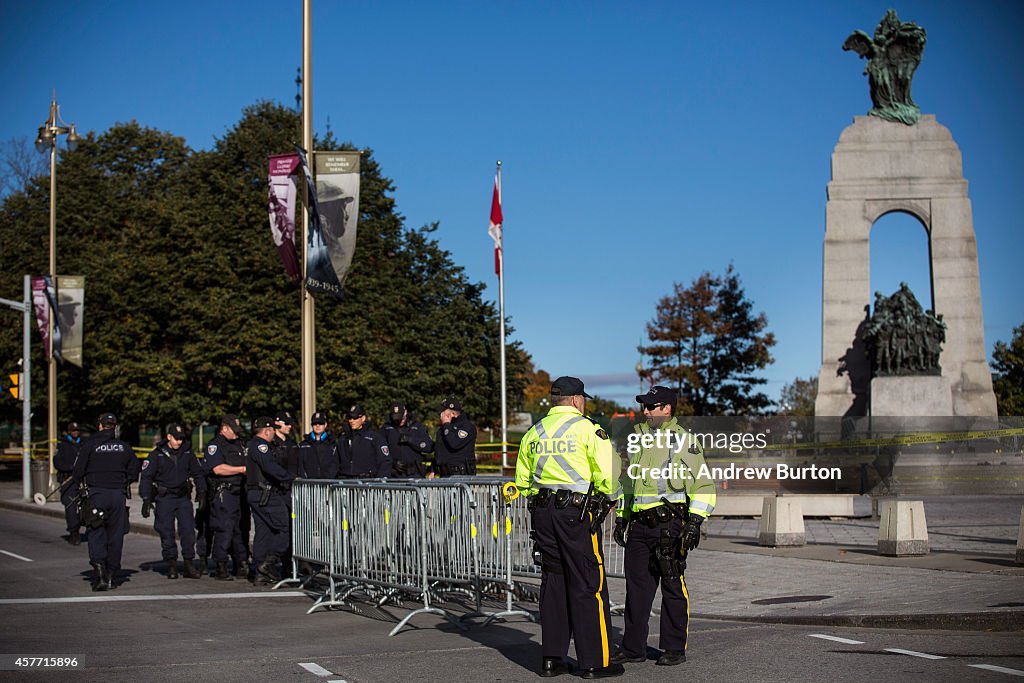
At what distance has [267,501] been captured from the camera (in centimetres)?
1377

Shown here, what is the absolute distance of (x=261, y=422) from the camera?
45.7ft

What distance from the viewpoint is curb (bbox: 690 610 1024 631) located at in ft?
32.6

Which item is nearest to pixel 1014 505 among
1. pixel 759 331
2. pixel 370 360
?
pixel 370 360

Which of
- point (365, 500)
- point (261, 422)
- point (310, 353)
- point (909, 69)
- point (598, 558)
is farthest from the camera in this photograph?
point (909, 69)

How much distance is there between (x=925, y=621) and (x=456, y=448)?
20.5 ft

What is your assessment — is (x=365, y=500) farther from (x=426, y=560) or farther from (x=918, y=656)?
(x=918, y=656)

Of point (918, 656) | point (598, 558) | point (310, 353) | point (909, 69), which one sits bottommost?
point (918, 656)

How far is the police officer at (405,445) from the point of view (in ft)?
51.0

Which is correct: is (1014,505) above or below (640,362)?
below

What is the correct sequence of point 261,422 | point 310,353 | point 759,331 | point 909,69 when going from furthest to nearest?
point 759,331 < point 909,69 < point 310,353 < point 261,422

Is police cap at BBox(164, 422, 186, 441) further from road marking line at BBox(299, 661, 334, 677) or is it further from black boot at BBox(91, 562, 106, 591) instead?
road marking line at BBox(299, 661, 334, 677)

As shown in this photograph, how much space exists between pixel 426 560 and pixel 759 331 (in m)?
51.5

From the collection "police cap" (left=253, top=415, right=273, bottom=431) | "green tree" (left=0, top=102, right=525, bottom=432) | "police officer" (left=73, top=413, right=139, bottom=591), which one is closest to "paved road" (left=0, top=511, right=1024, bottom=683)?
"police officer" (left=73, top=413, right=139, bottom=591)

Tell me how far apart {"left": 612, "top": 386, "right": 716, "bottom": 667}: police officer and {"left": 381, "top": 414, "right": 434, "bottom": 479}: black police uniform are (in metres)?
7.30
